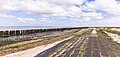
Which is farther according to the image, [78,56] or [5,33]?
[5,33]

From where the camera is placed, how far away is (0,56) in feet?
68.2

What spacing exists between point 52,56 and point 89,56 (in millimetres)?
3727

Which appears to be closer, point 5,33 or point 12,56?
point 12,56

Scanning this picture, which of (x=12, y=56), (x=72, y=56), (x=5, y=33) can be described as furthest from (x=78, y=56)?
(x=5, y=33)

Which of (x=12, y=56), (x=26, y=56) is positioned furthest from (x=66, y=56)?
(x=12, y=56)

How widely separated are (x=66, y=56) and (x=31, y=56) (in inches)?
135

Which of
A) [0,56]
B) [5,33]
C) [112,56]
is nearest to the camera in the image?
[0,56]

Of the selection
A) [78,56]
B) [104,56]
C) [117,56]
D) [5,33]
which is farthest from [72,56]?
[5,33]

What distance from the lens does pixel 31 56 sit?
21109 millimetres

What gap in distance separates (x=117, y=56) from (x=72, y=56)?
4.87 m

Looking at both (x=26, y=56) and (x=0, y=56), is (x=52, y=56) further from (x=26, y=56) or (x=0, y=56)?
(x=0, y=56)

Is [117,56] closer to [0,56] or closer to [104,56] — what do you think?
[104,56]

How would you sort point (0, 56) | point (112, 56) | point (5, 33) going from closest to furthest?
1. point (0, 56)
2. point (112, 56)
3. point (5, 33)

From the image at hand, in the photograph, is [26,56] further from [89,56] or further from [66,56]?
[89,56]
